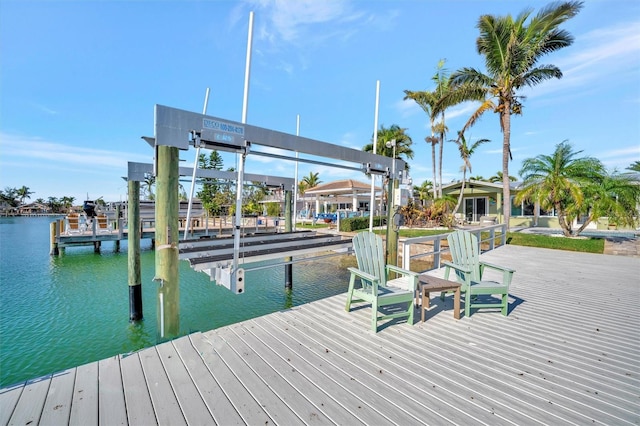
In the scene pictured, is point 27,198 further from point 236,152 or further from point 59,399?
point 59,399

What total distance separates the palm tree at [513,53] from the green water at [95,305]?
9805mm

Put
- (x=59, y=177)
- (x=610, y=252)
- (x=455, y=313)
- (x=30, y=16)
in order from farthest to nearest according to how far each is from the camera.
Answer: (x=59, y=177)
(x=610, y=252)
(x=30, y=16)
(x=455, y=313)

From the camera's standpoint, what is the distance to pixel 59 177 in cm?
2198

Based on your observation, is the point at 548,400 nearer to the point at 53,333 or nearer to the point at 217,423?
the point at 217,423

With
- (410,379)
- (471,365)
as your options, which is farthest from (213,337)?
(471,365)

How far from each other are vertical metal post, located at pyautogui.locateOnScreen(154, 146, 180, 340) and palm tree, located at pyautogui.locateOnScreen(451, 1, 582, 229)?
1227cm

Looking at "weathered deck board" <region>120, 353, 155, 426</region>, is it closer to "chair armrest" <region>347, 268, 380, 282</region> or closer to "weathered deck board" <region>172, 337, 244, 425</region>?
"weathered deck board" <region>172, 337, 244, 425</region>

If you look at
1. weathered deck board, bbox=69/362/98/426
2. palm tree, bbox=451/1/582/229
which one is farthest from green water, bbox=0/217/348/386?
palm tree, bbox=451/1/582/229

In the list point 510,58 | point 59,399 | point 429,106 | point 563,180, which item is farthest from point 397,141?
point 59,399

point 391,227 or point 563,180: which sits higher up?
point 563,180

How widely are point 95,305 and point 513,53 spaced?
16.0 m

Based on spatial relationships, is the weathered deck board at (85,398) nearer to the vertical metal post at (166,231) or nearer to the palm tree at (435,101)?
the vertical metal post at (166,231)

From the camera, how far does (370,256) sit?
12.5 feet

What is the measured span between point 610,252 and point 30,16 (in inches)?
607
